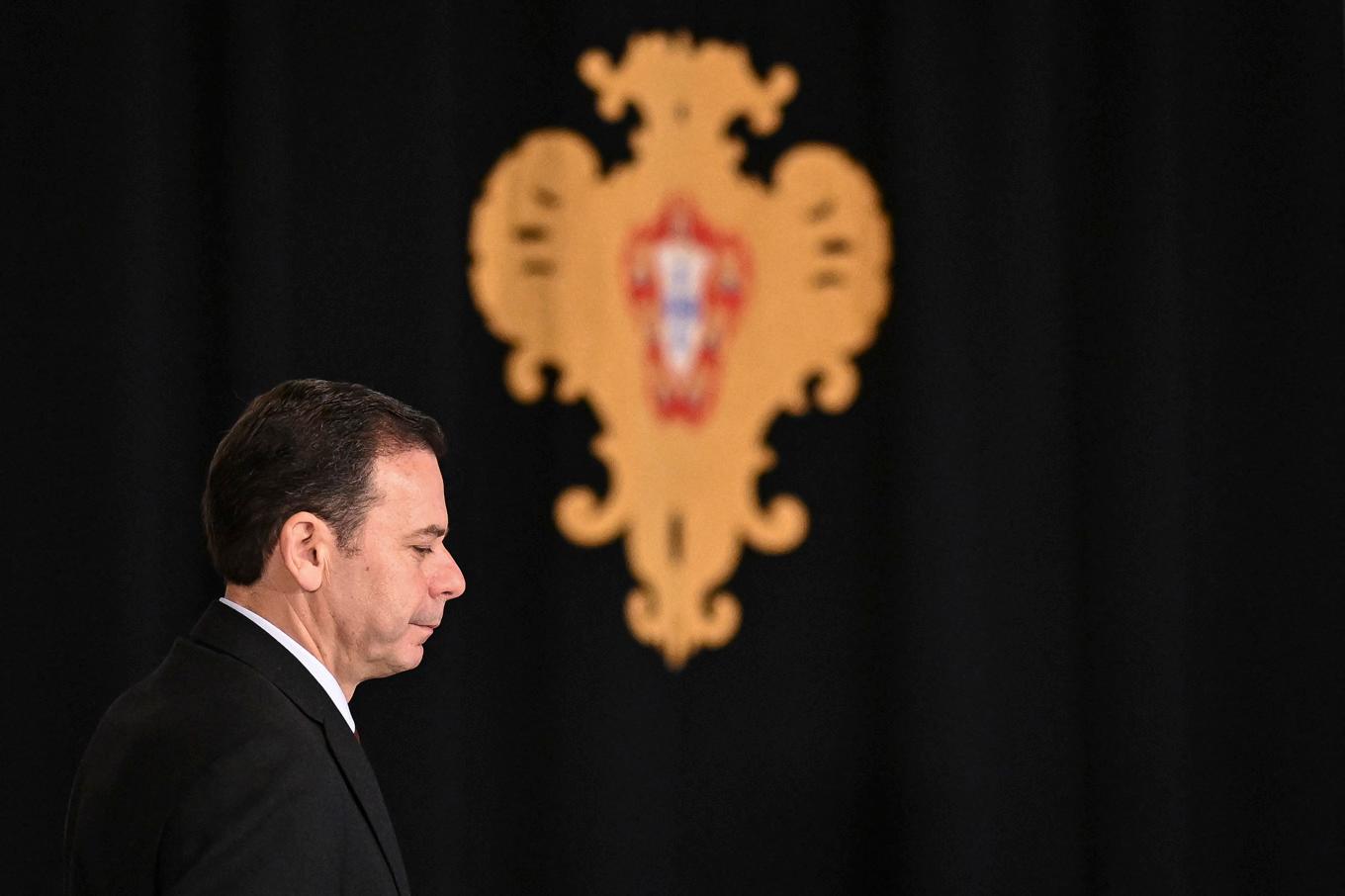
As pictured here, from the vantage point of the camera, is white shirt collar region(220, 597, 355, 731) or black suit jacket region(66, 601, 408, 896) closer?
black suit jacket region(66, 601, 408, 896)

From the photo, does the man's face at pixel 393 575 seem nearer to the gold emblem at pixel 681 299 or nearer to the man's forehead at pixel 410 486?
the man's forehead at pixel 410 486

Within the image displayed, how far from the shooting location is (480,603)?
1.94 m

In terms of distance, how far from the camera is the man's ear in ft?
3.59

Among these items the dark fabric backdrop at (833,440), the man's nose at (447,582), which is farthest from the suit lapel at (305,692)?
the dark fabric backdrop at (833,440)

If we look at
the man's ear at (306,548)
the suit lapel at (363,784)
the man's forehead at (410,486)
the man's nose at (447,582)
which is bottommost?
the suit lapel at (363,784)

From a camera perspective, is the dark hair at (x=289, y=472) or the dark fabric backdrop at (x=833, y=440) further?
the dark fabric backdrop at (x=833, y=440)

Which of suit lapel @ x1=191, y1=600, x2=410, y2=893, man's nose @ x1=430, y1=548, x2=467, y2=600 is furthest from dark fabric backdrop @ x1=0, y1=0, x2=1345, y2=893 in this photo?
suit lapel @ x1=191, y1=600, x2=410, y2=893

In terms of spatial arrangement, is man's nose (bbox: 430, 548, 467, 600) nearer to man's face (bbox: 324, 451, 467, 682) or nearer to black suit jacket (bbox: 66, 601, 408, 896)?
man's face (bbox: 324, 451, 467, 682)

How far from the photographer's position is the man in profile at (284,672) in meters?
0.94

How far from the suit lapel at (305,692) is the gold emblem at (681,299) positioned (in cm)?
91

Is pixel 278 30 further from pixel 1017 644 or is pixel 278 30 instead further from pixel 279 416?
pixel 1017 644

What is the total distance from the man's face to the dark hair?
0.01 metres

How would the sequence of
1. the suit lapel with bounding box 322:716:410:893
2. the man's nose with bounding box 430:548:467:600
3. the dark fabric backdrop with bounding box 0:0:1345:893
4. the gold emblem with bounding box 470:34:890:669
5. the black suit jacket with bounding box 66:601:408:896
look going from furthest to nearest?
the gold emblem with bounding box 470:34:890:669 → the dark fabric backdrop with bounding box 0:0:1345:893 → the man's nose with bounding box 430:548:467:600 → the suit lapel with bounding box 322:716:410:893 → the black suit jacket with bounding box 66:601:408:896

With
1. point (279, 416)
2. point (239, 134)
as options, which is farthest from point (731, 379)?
point (279, 416)
